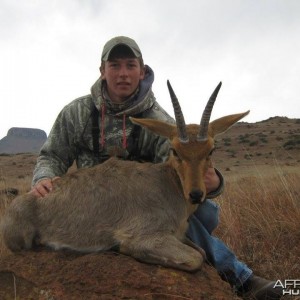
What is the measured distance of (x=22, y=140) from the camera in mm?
175375

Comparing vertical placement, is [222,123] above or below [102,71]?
below

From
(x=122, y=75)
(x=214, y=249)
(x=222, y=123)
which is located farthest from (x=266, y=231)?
(x=122, y=75)

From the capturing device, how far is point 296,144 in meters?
37.4

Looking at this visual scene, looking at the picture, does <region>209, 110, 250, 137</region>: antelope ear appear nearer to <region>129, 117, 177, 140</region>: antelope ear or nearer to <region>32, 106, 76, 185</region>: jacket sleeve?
<region>129, 117, 177, 140</region>: antelope ear

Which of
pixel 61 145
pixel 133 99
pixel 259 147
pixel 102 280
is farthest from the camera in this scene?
pixel 259 147

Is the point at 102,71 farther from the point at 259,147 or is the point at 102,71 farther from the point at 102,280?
the point at 259,147

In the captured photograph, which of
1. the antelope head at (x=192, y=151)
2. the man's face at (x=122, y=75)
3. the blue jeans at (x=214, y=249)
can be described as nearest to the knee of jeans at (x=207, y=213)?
the blue jeans at (x=214, y=249)

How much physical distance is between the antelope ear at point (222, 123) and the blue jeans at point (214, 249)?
0.90 m

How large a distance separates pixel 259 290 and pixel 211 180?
1372 mm

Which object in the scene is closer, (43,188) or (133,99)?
(43,188)

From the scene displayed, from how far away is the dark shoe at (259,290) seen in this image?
206 inches

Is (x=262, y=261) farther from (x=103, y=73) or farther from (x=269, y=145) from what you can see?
(x=269, y=145)

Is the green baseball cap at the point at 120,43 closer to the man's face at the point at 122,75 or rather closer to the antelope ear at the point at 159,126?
the man's face at the point at 122,75

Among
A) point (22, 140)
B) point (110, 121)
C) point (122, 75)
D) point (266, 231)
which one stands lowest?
point (266, 231)
